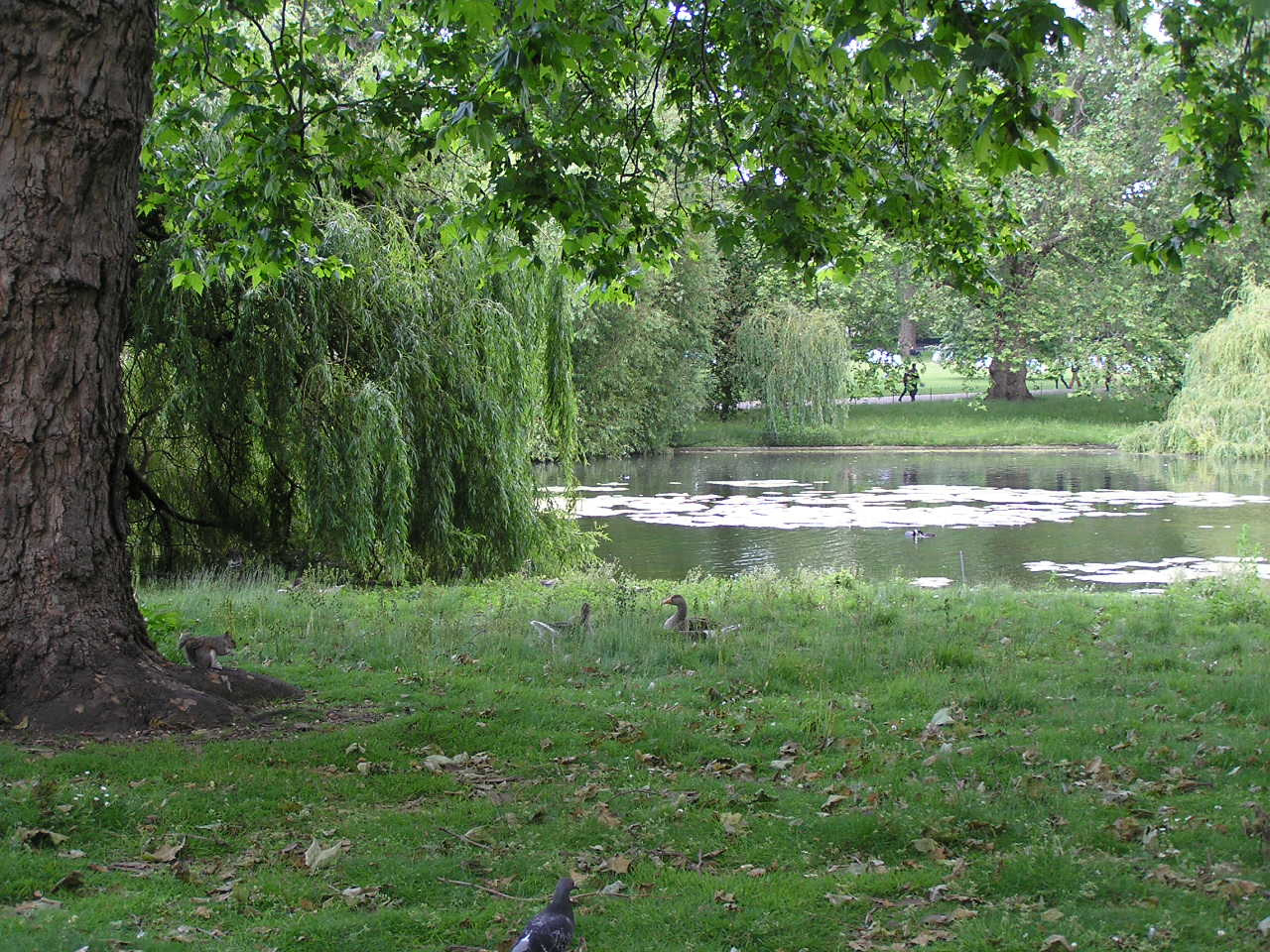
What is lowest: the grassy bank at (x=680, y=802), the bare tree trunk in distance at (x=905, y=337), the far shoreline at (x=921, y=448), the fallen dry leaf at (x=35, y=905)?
the grassy bank at (x=680, y=802)

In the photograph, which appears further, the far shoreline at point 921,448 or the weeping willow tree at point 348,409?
the far shoreline at point 921,448

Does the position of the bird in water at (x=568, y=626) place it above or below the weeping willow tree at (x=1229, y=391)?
below

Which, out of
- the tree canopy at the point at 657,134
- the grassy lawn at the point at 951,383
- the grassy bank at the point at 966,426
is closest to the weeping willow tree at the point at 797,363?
the grassy bank at the point at 966,426

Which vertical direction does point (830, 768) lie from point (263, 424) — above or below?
below

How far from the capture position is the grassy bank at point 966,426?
1650 inches

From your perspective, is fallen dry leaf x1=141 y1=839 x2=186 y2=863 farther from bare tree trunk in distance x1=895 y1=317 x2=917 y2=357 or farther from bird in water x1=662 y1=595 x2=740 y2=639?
bare tree trunk in distance x1=895 y1=317 x2=917 y2=357

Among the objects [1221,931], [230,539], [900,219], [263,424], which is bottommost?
[1221,931]

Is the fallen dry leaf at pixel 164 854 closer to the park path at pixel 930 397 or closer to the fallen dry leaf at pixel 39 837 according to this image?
the fallen dry leaf at pixel 39 837

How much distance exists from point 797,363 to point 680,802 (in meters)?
36.0

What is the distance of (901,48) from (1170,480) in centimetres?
2708

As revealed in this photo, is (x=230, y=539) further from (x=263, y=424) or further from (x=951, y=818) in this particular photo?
(x=951, y=818)

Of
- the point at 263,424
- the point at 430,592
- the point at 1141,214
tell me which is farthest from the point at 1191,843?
the point at 1141,214

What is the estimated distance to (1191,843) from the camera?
4.98m

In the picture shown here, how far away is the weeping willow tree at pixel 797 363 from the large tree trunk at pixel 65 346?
35424 millimetres
